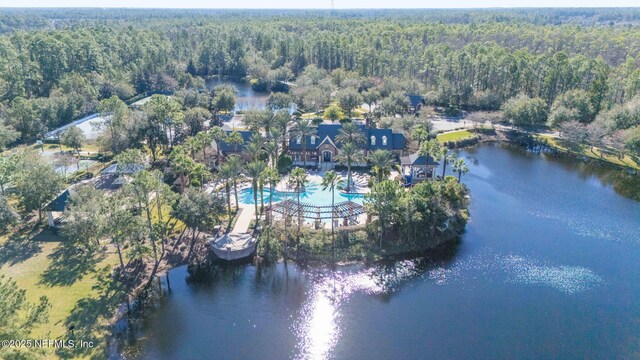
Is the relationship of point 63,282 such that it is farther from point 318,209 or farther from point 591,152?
point 591,152

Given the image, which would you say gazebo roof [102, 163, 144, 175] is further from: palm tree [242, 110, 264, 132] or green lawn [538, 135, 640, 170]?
green lawn [538, 135, 640, 170]

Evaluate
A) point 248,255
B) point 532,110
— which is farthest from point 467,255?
point 532,110

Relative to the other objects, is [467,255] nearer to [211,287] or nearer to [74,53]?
[211,287]

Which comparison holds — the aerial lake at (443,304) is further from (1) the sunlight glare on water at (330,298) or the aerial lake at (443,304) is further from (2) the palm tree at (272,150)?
(2) the palm tree at (272,150)

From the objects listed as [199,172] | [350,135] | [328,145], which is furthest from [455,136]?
[199,172]

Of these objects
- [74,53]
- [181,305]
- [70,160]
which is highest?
[74,53]

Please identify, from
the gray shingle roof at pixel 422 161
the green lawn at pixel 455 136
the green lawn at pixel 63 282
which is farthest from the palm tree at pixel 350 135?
the green lawn at pixel 63 282

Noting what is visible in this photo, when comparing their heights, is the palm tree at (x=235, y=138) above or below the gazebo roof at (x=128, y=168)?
above

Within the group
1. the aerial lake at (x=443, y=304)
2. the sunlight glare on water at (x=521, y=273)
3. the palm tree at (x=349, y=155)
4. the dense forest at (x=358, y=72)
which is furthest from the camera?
the dense forest at (x=358, y=72)
